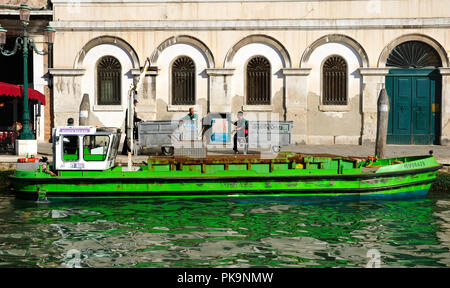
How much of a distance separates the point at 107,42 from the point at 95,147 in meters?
9.72

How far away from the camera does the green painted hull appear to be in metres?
14.0

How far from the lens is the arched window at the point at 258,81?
2292cm

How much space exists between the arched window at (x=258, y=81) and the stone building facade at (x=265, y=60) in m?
0.04

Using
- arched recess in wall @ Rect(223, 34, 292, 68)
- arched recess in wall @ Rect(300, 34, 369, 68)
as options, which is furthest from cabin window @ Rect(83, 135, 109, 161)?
arched recess in wall @ Rect(300, 34, 369, 68)

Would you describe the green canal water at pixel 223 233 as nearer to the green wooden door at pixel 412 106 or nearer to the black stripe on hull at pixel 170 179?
the black stripe on hull at pixel 170 179

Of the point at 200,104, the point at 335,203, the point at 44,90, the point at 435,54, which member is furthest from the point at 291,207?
the point at 44,90

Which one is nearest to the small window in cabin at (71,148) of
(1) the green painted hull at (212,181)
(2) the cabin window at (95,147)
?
(2) the cabin window at (95,147)

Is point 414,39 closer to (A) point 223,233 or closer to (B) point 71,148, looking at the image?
(B) point 71,148

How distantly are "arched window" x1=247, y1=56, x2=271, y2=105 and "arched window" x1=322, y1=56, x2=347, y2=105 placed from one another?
2131 mm

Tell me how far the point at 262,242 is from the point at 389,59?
14.1 m

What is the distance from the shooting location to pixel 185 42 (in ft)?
75.2

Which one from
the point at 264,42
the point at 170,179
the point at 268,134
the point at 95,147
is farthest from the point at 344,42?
the point at 95,147

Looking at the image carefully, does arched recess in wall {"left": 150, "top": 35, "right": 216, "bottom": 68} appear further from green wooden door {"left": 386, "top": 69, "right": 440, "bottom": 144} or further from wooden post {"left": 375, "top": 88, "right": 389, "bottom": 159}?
wooden post {"left": 375, "top": 88, "right": 389, "bottom": 159}

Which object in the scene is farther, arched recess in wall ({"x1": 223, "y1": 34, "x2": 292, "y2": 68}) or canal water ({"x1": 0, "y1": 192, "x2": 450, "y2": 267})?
arched recess in wall ({"x1": 223, "y1": 34, "x2": 292, "y2": 68})
